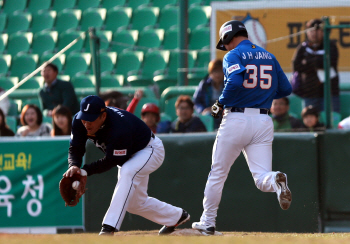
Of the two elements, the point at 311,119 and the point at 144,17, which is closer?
the point at 311,119

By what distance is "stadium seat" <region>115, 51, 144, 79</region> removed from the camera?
11.2m

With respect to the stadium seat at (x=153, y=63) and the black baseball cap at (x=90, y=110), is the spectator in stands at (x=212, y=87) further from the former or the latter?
the stadium seat at (x=153, y=63)

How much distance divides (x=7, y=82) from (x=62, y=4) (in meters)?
3.17

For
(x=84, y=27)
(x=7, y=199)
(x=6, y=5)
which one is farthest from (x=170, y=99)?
(x=6, y=5)

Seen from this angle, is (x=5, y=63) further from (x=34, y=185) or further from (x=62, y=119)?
(x=34, y=185)

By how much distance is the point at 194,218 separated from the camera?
Answer: 6648 mm

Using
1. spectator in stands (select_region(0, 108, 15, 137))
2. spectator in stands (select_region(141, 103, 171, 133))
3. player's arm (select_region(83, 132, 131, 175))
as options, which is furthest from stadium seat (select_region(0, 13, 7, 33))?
player's arm (select_region(83, 132, 131, 175))

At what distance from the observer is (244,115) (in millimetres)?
5031

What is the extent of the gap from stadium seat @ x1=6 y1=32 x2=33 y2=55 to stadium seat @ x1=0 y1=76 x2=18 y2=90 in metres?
1.48

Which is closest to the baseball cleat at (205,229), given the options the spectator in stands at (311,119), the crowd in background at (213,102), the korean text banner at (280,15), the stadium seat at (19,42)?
the crowd in background at (213,102)

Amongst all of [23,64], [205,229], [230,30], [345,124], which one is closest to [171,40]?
[23,64]

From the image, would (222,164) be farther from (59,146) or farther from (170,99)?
(170,99)

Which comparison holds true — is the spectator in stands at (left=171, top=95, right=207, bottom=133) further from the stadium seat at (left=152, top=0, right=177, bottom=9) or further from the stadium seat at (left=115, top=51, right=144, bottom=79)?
the stadium seat at (left=152, top=0, right=177, bottom=9)

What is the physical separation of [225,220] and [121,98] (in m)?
2.14
